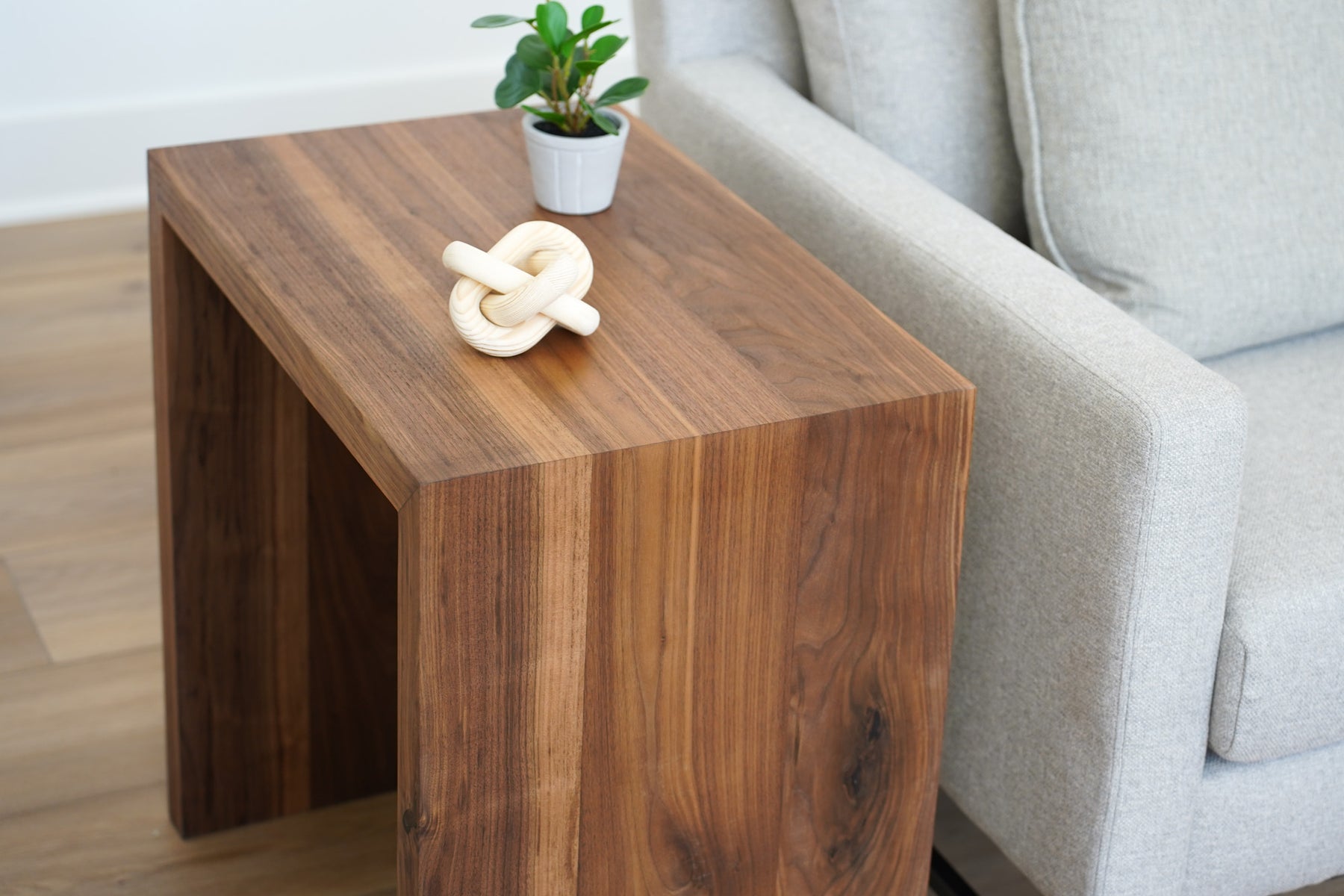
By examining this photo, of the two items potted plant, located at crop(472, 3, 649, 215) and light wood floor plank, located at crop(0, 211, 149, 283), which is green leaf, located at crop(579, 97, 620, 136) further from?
light wood floor plank, located at crop(0, 211, 149, 283)

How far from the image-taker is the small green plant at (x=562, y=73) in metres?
1.09

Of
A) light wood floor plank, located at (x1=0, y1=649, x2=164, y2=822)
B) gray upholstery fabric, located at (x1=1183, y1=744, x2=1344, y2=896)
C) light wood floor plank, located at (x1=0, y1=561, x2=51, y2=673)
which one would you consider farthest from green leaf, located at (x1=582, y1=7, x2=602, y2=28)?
light wood floor plank, located at (x1=0, y1=561, x2=51, y2=673)

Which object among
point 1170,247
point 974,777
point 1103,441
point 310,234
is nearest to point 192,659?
point 310,234

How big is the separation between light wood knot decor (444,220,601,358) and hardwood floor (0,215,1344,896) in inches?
26.3

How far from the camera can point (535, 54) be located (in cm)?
112

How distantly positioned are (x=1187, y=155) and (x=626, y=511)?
0.71 metres

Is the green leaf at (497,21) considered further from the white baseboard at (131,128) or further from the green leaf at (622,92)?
the white baseboard at (131,128)

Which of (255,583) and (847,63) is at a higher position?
(847,63)

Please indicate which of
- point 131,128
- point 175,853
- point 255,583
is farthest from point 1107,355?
point 131,128

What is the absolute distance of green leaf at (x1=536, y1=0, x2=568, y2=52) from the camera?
1.07 meters

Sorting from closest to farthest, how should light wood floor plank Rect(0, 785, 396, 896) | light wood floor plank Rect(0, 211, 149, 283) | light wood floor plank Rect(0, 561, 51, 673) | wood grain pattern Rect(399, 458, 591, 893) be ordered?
wood grain pattern Rect(399, 458, 591, 893) < light wood floor plank Rect(0, 785, 396, 896) < light wood floor plank Rect(0, 561, 51, 673) < light wood floor plank Rect(0, 211, 149, 283)

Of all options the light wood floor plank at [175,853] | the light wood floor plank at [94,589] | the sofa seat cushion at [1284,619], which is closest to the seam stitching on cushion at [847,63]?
the sofa seat cushion at [1284,619]

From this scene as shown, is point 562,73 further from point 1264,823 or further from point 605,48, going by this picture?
point 1264,823

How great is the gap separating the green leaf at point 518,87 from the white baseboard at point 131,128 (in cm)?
177
